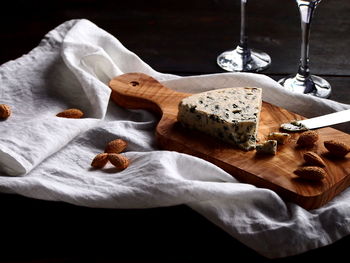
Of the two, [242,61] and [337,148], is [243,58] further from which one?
[337,148]

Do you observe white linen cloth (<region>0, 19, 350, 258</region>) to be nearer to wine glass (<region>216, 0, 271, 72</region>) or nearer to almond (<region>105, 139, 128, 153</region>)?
almond (<region>105, 139, 128, 153</region>)

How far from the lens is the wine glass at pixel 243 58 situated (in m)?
1.91

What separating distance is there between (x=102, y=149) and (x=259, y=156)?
341 mm

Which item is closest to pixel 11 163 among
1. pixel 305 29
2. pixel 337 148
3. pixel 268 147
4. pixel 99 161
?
pixel 99 161

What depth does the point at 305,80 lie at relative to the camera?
177cm

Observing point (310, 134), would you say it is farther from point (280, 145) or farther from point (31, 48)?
point (31, 48)

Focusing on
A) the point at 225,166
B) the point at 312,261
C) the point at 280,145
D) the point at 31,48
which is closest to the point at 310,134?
the point at 280,145

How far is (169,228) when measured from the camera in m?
1.29

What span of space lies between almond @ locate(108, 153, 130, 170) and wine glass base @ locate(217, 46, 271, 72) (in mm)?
592

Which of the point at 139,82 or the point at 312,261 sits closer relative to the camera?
the point at 312,261

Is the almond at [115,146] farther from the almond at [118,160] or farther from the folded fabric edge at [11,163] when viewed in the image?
the folded fabric edge at [11,163]

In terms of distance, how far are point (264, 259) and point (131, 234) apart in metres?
0.24

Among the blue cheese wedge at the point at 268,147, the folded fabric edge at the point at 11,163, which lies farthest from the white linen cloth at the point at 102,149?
the blue cheese wedge at the point at 268,147

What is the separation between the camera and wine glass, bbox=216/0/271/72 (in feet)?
6.27
